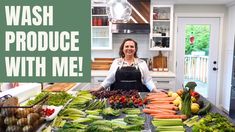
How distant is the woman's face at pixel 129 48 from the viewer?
3294 mm

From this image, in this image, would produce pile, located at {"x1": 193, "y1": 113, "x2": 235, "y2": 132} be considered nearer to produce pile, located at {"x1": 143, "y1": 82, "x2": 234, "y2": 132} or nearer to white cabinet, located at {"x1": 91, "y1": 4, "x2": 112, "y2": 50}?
produce pile, located at {"x1": 143, "y1": 82, "x2": 234, "y2": 132}

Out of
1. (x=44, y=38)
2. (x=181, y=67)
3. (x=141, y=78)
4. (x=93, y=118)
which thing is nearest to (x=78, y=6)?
(x=44, y=38)

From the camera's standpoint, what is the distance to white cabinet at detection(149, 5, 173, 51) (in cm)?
490

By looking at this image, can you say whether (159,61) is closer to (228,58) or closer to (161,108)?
(228,58)

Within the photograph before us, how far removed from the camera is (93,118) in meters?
1.91

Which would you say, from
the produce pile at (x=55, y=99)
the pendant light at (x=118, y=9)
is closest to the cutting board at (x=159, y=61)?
the pendant light at (x=118, y=9)

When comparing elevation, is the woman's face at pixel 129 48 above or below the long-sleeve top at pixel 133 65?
above

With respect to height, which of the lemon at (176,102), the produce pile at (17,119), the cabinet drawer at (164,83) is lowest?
the cabinet drawer at (164,83)

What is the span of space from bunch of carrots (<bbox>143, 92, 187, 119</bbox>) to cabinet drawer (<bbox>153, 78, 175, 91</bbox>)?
2043 mm

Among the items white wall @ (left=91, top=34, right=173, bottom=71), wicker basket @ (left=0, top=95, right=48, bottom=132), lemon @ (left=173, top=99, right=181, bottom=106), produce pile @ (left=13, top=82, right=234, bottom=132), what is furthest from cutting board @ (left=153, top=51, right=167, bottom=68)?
wicker basket @ (left=0, top=95, right=48, bottom=132)

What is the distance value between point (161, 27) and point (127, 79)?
2.11 metres

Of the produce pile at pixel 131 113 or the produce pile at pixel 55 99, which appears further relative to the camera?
the produce pile at pixel 55 99

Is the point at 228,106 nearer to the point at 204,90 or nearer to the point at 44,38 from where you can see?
the point at 204,90

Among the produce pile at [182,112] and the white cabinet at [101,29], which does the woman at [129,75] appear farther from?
the white cabinet at [101,29]
